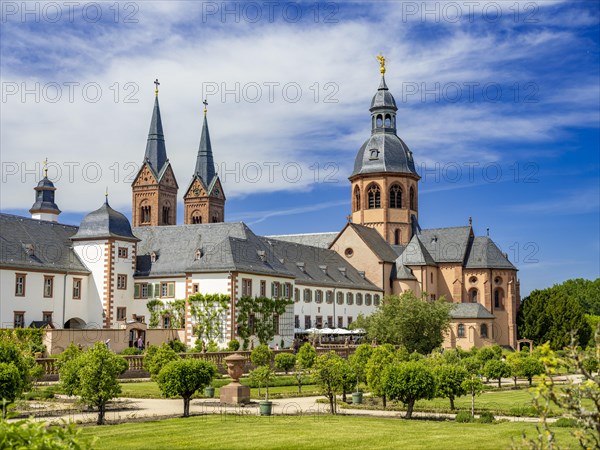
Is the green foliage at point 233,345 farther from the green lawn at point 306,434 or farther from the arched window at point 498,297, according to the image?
the arched window at point 498,297

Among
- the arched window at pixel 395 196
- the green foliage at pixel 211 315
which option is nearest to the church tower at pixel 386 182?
the arched window at pixel 395 196

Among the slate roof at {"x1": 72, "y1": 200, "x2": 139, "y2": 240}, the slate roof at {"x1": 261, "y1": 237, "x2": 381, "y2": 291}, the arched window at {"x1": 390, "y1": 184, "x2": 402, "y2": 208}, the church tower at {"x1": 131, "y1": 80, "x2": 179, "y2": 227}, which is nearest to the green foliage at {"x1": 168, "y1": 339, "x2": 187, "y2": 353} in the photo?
the slate roof at {"x1": 72, "y1": 200, "x2": 139, "y2": 240}

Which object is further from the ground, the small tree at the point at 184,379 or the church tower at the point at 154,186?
the church tower at the point at 154,186

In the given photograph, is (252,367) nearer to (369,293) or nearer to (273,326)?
(273,326)

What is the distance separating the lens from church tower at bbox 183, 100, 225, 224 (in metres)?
107

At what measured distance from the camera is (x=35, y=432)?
26.6 feet

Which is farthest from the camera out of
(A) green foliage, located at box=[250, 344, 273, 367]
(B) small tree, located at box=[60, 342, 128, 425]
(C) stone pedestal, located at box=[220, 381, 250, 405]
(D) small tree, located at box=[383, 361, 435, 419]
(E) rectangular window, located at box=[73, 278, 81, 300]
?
(E) rectangular window, located at box=[73, 278, 81, 300]

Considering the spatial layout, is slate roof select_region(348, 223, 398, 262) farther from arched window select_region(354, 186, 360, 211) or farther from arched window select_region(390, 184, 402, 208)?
arched window select_region(354, 186, 360, 211)

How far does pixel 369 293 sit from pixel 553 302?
19939 mm

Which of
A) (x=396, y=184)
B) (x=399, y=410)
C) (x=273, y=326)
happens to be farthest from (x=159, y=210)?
(x=399, y=410)

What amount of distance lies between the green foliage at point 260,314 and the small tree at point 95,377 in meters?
31.3

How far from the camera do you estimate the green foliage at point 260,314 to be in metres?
55.7

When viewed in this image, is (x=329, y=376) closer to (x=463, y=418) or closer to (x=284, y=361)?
(x=463, y=418)

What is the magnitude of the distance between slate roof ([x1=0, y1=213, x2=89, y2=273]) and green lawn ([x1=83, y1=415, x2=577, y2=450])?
3424cm
